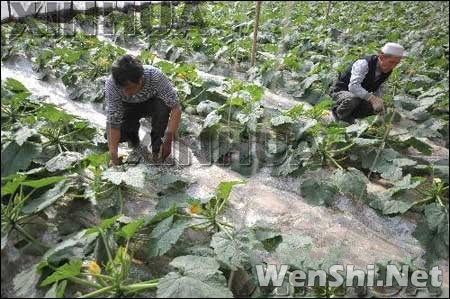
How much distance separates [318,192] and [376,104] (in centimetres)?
124

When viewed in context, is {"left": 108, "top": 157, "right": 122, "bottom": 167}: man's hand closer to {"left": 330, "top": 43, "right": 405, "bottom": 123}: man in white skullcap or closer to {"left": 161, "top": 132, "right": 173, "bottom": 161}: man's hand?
{"left": 161, "top": 132, "right": 173, "bottom": 161}: man's hand

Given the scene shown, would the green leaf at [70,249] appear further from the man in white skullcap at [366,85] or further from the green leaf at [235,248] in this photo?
the man in white skullcap at [366,85]

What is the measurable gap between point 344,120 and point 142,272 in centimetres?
251

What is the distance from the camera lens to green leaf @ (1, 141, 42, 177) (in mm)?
2484

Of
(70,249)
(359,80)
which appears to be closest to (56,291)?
(70,249)

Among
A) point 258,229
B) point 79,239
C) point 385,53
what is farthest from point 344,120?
point 79,239

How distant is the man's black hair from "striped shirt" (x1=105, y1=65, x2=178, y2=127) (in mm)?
313

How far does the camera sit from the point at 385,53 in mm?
3658

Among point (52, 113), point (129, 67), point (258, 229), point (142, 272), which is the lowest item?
point (142, 272)

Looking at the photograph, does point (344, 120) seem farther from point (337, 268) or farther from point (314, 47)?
point (314, 47)

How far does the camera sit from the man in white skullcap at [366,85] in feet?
12.1

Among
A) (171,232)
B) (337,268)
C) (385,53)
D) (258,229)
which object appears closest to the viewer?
(337,268)

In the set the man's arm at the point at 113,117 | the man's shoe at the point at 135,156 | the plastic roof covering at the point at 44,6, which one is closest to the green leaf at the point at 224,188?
the man's arm at the point at 113,117

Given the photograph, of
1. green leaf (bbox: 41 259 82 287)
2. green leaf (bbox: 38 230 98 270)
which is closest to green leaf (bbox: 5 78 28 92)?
green leaf (bbox: 38 230 98 270)
